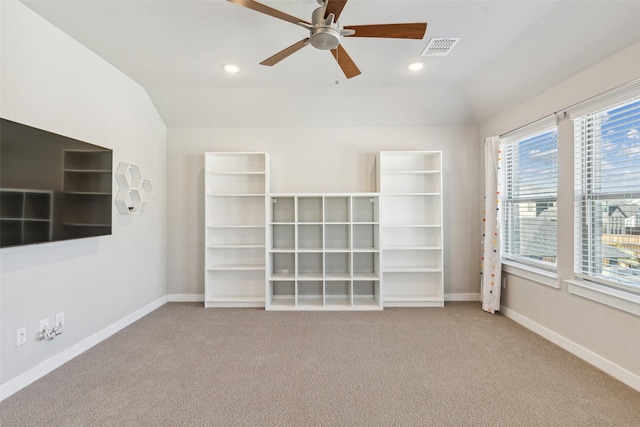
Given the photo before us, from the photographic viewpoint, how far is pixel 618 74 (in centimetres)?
206

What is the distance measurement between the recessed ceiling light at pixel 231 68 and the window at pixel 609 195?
10.7ft

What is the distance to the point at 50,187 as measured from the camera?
2104mm

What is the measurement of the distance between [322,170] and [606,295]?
3.08 m

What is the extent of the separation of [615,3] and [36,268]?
176 inches

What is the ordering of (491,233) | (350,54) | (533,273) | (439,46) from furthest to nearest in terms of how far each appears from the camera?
(491,233) < (533,273) < (350,54) < (439,46)

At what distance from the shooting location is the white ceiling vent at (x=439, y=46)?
2447 millimetres

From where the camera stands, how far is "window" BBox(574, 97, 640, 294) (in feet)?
6.71

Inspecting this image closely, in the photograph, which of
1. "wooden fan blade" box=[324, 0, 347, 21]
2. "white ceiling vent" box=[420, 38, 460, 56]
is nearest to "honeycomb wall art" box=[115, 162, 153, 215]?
"wooden fan blade" box=[324, 0, 347, 21]

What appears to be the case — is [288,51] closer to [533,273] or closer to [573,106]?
[573,106]

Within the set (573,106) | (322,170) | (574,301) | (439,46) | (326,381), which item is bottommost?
(326,381)

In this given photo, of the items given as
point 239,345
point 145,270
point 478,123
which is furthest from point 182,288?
point 478,123

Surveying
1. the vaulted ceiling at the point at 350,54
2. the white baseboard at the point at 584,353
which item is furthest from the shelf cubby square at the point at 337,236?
the white baseboard at the point at 584,353

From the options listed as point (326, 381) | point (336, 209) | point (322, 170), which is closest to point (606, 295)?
point (326, 381)

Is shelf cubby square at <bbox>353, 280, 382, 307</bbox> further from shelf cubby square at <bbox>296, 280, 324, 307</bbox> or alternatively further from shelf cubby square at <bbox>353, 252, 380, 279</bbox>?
shelf cubby square at <bbox>296, 280, 324, 307</bbox>
